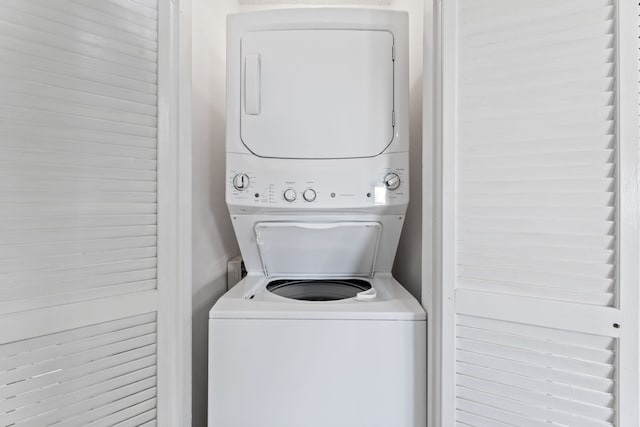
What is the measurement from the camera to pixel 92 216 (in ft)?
3.45

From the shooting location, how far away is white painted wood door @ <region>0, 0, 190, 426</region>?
913mm

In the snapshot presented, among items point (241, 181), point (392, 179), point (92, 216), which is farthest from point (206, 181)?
point (392, 179)

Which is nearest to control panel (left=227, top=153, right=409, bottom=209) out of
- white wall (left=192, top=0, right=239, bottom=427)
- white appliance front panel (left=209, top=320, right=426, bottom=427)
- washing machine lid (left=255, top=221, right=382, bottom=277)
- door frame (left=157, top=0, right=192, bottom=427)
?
washing machine lid (left=255, top=221, right=382, bottom=277)

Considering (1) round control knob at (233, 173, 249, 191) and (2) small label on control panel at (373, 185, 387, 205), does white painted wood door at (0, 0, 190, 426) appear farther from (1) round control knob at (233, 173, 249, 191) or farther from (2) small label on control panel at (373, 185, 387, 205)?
(2) small label on control panel at (373, 185, 387, 205)

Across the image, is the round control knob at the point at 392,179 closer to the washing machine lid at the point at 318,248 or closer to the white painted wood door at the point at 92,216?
the washing machine lid at the point at 318,248

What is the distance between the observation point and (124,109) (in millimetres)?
1117

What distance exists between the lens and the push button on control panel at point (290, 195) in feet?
5.25

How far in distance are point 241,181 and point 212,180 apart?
0.38 metres

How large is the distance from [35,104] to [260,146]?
0.89m

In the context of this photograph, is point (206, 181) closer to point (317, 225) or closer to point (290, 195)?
point (290, 195)

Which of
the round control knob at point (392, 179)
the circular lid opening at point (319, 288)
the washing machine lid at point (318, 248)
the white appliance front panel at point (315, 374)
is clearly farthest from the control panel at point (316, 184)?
the white appliance front panel at point (315, 374)

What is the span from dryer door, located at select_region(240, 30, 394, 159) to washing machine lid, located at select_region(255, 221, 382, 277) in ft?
1.35

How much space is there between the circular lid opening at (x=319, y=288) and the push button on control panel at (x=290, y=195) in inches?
20.9
